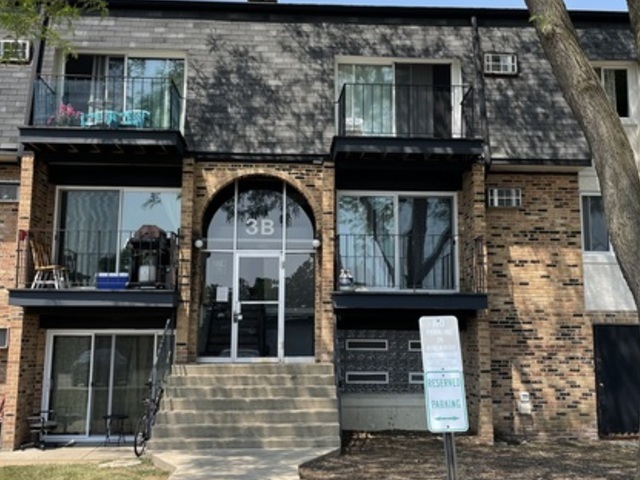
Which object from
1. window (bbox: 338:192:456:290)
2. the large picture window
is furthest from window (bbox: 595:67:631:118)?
window (bbox: 338:192:456:290)

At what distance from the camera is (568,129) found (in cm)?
1217

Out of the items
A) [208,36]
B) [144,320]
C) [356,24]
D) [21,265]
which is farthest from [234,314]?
[356,24]

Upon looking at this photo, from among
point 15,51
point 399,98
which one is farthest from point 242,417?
point 15,51

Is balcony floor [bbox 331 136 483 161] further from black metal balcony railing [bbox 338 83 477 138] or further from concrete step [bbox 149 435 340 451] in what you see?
concrete step [bbox 149 435 340 451]

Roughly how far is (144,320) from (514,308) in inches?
283

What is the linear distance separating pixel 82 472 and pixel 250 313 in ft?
14.7

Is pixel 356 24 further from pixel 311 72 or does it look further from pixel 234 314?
pixel 234 314

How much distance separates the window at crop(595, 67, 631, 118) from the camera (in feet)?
41.7

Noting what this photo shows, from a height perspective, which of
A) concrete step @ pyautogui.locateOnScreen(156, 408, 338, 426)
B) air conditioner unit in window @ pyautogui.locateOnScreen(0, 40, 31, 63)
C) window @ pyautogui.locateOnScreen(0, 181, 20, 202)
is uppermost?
air conditioner unit in window @ pyautogui.locateOnScreen(0, 40, 31, 63)

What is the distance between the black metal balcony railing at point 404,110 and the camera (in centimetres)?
1248

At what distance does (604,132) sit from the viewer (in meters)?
6.76

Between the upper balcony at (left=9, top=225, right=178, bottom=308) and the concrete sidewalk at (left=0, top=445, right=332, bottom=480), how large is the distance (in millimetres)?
2516

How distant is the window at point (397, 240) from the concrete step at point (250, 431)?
3.26 m

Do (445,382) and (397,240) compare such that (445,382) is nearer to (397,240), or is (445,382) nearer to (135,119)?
(397,240)
